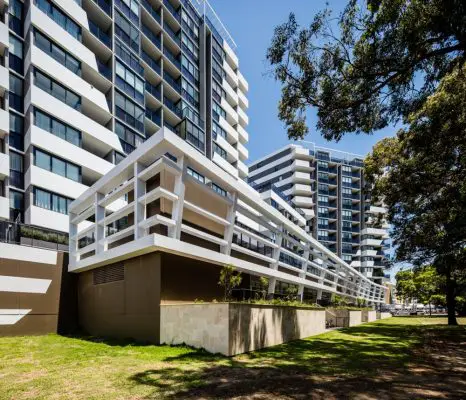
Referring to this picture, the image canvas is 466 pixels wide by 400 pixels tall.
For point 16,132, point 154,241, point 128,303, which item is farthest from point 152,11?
point 154,241

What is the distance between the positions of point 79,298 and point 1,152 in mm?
12896

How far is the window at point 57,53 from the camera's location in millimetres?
29406

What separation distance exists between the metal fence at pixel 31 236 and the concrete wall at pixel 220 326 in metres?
10.5

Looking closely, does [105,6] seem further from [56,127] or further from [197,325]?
[197,325]

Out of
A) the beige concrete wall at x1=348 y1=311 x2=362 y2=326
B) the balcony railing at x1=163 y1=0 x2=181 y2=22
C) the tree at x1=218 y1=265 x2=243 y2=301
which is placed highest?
the balcony railing at x1=163 y1=0 x2=181 y2=22

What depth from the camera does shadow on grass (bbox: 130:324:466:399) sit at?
8375mm

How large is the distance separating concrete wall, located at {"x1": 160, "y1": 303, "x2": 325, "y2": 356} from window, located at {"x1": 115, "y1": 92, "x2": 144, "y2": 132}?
26433mm

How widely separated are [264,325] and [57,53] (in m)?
27.5

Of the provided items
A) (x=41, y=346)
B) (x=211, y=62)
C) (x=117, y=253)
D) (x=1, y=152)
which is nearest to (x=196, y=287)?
(x=117, y=253)

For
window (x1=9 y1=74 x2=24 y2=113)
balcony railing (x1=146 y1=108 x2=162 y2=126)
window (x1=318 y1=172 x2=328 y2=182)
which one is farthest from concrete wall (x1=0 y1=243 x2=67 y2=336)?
window (x1=318 y1=172 x2=328 y2=182)

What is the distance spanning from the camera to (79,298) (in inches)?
845

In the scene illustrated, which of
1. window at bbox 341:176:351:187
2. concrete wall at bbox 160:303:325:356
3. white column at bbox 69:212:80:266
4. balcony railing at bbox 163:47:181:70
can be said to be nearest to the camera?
concrete wall at bbox 160:303:325:356

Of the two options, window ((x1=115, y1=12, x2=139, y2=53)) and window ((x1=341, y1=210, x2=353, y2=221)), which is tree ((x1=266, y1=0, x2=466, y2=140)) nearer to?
window ((x1=115, y1=12, x2=139, y2=53))

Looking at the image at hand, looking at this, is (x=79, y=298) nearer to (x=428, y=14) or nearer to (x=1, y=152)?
(x=1, y=152)
